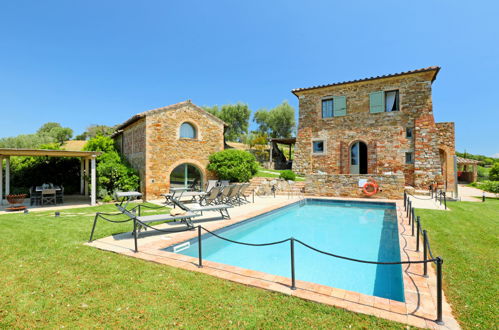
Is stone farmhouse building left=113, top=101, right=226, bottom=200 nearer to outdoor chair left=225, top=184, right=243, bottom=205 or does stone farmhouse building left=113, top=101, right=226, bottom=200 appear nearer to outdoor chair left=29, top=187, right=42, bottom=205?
outdoor chair left=225, top=184, right=243, bottom=205

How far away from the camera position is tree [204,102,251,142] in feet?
124

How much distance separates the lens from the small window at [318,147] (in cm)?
1803

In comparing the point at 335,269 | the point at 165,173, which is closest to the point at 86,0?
the point at 165,173

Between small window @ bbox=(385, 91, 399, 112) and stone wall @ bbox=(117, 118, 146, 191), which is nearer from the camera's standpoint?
stone wall @ bbox=(117, 118, 146, 191)

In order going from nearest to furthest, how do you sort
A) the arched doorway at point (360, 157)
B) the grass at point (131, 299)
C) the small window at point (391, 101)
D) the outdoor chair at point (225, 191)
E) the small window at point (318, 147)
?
the grass at point (131, 299) → the outdoor chair at point (225, 191) → the small window at point (391, 101) → the arched doorway at point (360, 157) → the small window at point (318, 147)

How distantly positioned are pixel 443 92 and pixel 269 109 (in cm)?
2561

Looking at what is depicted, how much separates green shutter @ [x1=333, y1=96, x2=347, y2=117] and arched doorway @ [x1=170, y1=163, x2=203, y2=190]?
35.8 ft

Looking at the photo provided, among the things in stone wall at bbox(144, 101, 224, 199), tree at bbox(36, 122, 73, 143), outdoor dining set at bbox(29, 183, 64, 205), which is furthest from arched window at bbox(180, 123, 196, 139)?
tree at bbox(36, 122, 73, 143)

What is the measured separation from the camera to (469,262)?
4.05 metres

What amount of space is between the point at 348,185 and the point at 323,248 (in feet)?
28.7

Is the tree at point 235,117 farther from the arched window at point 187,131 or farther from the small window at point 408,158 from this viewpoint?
the small window at point 408,158

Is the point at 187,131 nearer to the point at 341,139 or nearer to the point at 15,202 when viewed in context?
the point at 15,202

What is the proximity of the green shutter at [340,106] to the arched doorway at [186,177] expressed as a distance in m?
10.9

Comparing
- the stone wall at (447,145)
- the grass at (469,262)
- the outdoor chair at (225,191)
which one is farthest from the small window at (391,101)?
the outdoor chair at (225,191)
